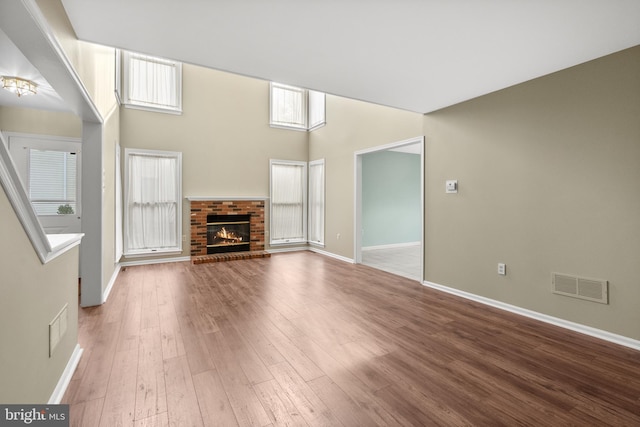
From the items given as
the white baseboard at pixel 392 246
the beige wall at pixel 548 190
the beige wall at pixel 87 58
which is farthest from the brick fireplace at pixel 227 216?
the beige wall at pixel 548 190

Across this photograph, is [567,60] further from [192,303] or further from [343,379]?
[192,303]

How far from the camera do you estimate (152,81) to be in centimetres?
568

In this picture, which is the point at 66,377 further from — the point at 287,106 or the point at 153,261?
the point at 287,106

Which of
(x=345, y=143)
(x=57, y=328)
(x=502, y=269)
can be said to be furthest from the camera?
(x=345, y=143)

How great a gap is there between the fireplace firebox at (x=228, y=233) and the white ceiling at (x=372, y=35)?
155 inches

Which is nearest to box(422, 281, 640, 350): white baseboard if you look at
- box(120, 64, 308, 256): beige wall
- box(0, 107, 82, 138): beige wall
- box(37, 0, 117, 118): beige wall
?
box(37, 0, 117, 118): beige wall

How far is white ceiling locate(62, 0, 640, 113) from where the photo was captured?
1963mm

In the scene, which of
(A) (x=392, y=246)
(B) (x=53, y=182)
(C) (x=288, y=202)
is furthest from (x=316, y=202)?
(B) (x=53, y=182)

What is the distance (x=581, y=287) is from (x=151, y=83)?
23.1 ft

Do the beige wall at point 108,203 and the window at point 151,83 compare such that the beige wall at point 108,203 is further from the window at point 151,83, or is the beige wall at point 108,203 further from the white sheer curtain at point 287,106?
the white sheer curtain at point 287,106

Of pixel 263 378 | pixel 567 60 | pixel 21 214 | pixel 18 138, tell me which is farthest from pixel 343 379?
pixel 18 138

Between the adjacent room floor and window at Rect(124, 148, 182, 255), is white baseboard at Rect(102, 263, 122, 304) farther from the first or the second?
the adjacent room floor

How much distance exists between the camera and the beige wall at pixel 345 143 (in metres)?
5.03

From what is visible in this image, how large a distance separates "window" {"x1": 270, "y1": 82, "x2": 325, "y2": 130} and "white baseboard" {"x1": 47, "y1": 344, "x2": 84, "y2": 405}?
556 cm
